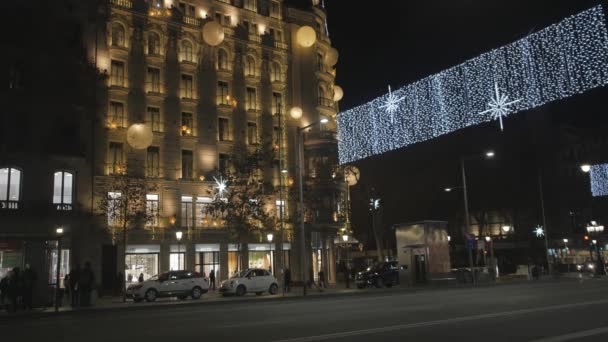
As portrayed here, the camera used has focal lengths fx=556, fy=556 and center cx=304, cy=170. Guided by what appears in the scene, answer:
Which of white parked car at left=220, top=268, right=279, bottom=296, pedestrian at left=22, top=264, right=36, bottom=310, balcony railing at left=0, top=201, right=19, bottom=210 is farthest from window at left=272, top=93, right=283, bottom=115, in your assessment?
pedestrian at left=22, top=264, right=36, bottom=310

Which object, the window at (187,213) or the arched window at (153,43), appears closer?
the window at (187,213)

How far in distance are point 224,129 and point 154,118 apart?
19.8 ft

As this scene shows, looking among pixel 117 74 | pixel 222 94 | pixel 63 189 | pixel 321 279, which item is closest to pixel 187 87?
pixel 222 94

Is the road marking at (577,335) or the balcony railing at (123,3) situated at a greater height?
the balcony railing at (123,3)

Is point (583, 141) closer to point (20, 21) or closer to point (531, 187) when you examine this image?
point (531, 187)

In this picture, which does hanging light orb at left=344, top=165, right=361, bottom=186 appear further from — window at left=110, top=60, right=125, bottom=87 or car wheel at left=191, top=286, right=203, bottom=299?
car wheel at left=191, top=286, right=203, bottom=299

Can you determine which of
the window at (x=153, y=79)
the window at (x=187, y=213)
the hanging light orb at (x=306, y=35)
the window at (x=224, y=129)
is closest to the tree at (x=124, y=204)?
the window at (x=187, y=213)

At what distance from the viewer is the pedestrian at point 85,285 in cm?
2573

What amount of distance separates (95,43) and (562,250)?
60.3 meters

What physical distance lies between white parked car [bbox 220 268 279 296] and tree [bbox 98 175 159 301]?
633 centimetres

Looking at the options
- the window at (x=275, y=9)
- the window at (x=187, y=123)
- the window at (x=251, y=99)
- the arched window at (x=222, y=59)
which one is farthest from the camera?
the window at (x=275, y=9)

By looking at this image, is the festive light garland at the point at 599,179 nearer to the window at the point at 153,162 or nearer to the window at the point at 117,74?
the window at the point at 153,162

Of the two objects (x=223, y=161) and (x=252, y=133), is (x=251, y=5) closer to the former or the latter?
(x=252, y=133)

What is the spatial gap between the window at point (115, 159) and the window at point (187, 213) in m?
5.45
